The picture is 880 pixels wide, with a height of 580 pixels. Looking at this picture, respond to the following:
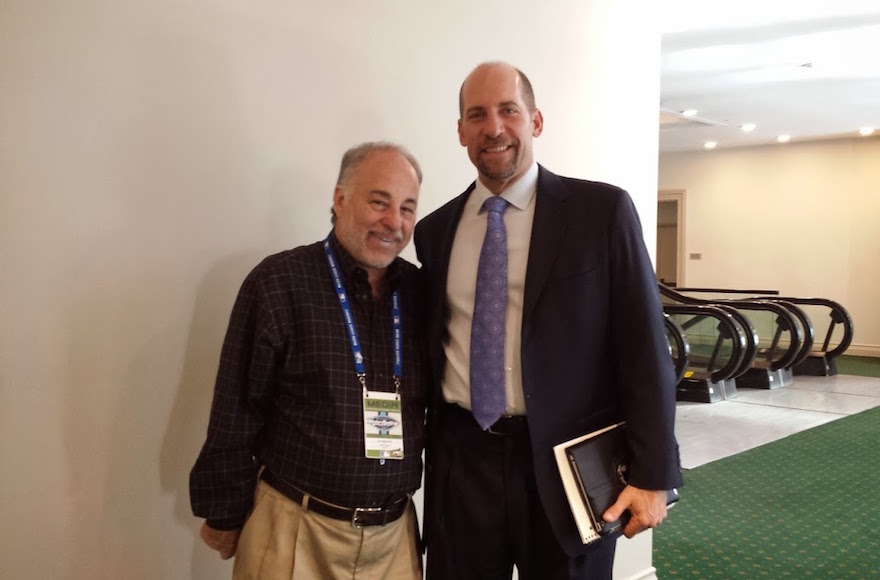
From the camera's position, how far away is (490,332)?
1.89 meters

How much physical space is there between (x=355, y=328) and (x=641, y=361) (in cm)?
70

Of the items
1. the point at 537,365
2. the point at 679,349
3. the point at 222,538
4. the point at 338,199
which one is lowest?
the point at 679,349

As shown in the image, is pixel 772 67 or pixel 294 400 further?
pixel 772 67

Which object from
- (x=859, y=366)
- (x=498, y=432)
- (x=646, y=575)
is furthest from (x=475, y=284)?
(x=859, y=366)

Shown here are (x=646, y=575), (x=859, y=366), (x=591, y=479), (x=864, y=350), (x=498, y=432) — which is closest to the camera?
(x=591, y=479)

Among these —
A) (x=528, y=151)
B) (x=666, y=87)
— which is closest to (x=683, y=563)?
(x=528, y=151)

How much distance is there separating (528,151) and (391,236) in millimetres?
425

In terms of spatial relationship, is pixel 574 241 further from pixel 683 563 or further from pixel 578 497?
pixel 683 563

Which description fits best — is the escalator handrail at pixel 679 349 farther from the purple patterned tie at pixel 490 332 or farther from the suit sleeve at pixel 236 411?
the suit sleeve at pixel 236 411

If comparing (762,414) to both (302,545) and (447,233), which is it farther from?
(302,545)

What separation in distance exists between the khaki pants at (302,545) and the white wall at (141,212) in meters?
0.40

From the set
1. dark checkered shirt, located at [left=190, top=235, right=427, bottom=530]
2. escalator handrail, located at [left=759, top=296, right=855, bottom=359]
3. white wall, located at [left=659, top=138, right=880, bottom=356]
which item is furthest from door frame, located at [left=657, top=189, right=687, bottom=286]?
dark checkered shirt, located at [left=190, top=235, right=427, bottom=530]

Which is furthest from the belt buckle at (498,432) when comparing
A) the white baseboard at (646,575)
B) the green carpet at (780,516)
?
the green carpet at (780,516)

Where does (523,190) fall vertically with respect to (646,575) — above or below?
above
